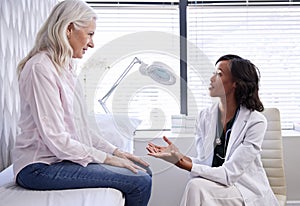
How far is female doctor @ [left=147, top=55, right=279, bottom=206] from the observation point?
168 cm

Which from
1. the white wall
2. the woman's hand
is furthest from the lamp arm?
the white wall

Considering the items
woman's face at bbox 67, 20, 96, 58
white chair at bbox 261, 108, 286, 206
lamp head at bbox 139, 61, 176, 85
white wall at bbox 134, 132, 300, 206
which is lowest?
white wall at bbox 134, 132, 300, 206

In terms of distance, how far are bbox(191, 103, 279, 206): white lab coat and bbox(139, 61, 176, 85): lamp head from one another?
38 cm

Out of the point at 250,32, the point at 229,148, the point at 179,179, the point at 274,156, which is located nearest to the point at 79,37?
the point at 229,148

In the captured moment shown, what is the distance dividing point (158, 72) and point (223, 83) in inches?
12.8

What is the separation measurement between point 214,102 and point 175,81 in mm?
264

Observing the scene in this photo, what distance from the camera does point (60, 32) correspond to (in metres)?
1.49

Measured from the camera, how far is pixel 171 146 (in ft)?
6.00

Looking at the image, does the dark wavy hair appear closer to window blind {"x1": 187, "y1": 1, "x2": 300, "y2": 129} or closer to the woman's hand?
the woman's hand

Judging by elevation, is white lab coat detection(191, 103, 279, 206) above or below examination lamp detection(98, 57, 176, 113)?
below

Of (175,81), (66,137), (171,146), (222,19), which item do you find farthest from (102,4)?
(66,137)

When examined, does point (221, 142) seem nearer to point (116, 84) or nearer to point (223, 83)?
point (223, 83)

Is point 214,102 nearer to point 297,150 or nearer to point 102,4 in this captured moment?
point 297,150

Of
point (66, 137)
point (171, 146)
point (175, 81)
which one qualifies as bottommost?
point (171, 146)
